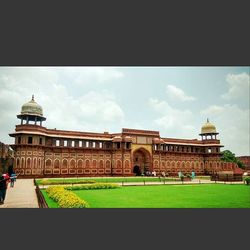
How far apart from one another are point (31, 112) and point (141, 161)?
68.4 ft

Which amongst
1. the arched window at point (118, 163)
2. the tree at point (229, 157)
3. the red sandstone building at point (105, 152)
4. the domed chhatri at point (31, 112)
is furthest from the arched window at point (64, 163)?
the tree at point (229, 157)

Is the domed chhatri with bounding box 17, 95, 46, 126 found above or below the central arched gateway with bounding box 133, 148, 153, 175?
above

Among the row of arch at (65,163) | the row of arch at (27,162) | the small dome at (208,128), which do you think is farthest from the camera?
the small dome at (208,128)

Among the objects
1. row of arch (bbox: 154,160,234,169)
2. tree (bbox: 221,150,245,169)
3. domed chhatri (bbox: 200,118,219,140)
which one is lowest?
row of arch (bbox: 154,160,234,169)

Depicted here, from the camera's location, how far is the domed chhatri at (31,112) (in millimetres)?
35375

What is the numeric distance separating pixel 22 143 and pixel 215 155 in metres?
35.7

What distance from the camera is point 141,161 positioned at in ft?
150

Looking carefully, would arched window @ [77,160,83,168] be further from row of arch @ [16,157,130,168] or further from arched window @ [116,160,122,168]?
arched window @ [116,160,122,168]

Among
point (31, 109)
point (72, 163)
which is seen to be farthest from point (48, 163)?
point (31, 109)

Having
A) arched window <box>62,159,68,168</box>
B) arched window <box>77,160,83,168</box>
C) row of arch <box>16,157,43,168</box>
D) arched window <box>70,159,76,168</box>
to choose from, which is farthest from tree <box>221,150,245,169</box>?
row of arch <box>16,157,43,168</box>

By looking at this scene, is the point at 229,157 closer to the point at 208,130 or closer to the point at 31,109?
the point at 208,130

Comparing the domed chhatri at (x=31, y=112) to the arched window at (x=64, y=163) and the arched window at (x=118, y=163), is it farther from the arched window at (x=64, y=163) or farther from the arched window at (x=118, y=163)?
the arched window at (x=118, y=163)

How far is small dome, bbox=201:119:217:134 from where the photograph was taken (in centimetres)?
5006

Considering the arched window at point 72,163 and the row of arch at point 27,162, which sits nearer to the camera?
the row of arch at point 27,162
